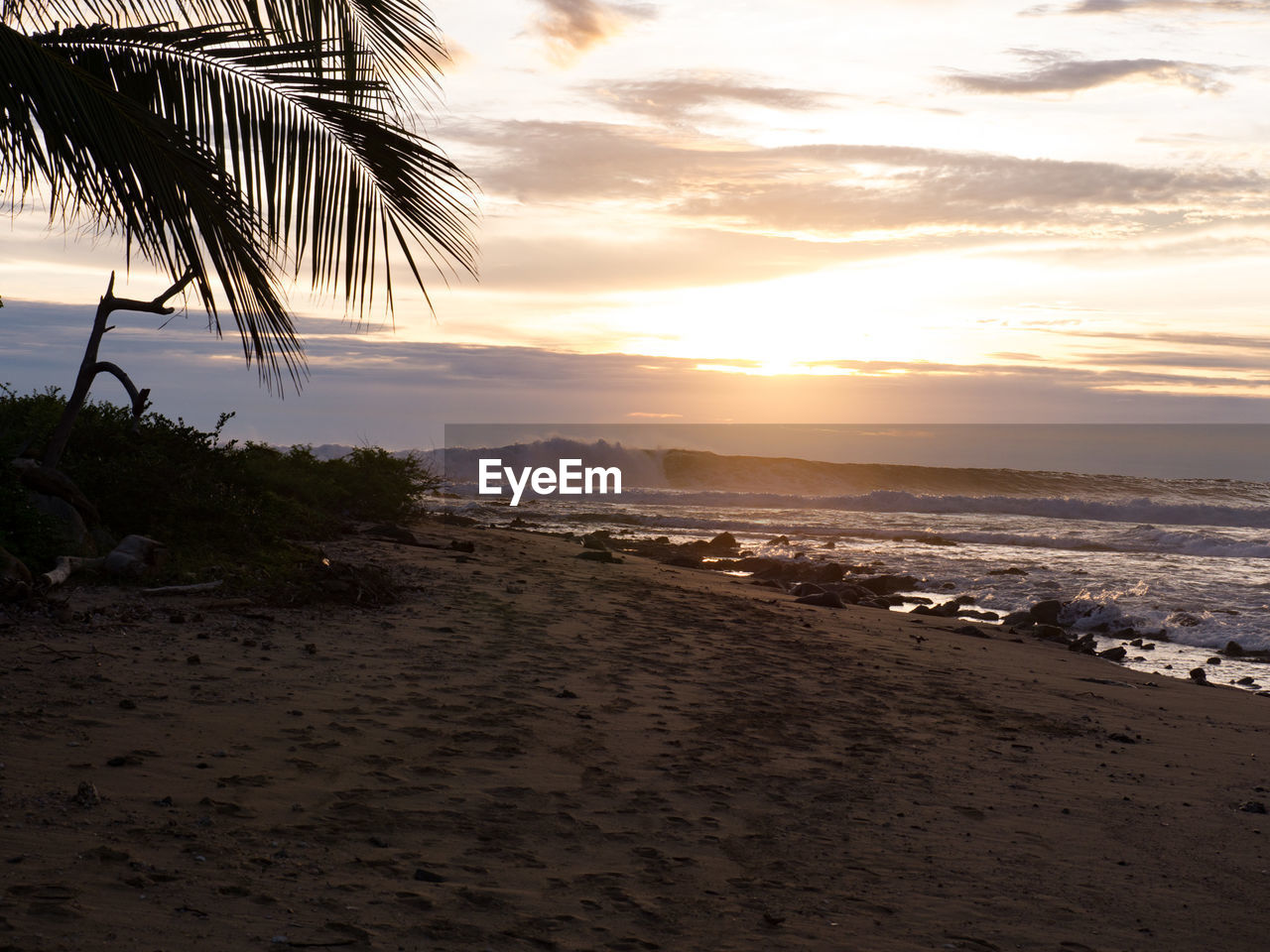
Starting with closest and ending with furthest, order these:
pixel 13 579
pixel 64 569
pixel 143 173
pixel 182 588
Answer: pixel 143 173 < pixel 13 579 < pixel 64 569 < pixel 182 588

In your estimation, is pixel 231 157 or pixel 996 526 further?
pixel 996 526

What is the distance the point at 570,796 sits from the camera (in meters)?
4.42

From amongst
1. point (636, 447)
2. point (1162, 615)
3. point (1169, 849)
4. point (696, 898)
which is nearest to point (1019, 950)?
point (696, 898)

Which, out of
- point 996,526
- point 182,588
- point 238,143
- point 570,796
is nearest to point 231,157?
point 238,143

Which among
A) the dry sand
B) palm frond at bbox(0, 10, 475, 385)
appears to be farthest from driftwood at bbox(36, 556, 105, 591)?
palm frond at bbox(0, 10, 475, 385)

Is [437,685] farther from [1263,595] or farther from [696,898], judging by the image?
[1263,595]

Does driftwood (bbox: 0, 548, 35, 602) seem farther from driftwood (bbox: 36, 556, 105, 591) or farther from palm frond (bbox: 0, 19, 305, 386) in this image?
palm frond (bbox: 0, 19, 305, 386)

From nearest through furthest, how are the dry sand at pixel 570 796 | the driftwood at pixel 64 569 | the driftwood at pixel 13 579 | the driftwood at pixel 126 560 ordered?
1. the dry sand at pixel 570 796
2. the driftwood at pixel 13 579
3. the driftwood at pixel 64 569
4. the driftwood at pixel 126 560

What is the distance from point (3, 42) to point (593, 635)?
589 cm

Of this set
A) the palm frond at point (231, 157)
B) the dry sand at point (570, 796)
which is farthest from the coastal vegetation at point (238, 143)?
the dry sand at point (570, 796)

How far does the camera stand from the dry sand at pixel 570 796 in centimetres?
321

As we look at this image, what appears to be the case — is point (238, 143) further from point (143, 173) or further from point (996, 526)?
point (996, 526)

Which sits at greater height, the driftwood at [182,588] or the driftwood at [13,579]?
the driftwood at [13,579]

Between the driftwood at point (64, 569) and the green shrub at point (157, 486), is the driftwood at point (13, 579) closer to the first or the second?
the driftwood at point (64, 569)
